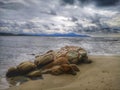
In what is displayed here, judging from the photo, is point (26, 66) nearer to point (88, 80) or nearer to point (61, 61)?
point (61, 61)

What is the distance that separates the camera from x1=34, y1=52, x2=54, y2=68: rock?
327 cm

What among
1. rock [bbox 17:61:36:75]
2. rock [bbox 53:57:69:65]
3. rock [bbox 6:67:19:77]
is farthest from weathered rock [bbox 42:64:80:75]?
rock [bbox 6:67:19:77]

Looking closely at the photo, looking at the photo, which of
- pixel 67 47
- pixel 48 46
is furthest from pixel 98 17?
pixel 48 46

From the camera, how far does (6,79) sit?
10.5 ft

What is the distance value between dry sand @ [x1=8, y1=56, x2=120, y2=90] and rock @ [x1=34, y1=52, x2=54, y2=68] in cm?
22

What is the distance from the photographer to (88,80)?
3160 mm

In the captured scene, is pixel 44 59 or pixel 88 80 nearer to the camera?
pixel 88 80

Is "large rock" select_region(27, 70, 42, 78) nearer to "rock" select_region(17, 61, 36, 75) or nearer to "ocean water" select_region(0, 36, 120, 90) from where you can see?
"rock" select_region(17, 61, 36, 75)

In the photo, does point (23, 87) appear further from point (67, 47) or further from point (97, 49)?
point (97, 49)

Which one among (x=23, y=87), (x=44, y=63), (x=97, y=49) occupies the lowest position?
(x=23, y=87)

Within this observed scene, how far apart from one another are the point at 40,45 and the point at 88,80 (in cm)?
84

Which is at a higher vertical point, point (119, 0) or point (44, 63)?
point (119, 0)

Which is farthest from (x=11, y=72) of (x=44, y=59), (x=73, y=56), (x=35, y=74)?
(x=73, y=56)

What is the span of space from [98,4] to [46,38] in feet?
3.01
